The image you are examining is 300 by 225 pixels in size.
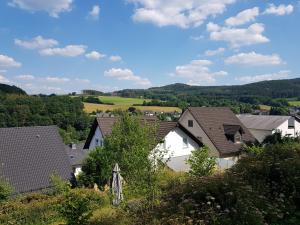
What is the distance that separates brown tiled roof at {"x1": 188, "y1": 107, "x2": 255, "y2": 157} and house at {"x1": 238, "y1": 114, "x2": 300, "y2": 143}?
9968mm

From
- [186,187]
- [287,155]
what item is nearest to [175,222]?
[186,187]

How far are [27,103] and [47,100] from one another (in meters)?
7.91

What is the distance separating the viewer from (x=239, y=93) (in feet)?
554

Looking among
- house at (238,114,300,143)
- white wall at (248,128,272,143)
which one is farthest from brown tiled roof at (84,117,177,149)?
white wall at (248,128,272,143)

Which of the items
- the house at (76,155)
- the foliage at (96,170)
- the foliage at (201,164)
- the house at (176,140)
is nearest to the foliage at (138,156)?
the foliage at (201,164)

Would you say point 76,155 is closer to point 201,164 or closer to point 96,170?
point 96,170

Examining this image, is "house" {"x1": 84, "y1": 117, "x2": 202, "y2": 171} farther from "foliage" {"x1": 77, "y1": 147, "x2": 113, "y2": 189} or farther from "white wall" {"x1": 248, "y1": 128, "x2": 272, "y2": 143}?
"white wall" {"x1": 248, "y1": 128, "x2": 272, "y2": 143}

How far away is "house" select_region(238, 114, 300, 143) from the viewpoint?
157ft

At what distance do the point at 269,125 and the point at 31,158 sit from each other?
34.9m

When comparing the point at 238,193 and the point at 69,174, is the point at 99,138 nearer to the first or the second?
the point at 69,174

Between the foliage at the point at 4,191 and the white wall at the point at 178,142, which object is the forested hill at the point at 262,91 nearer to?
the white wall at the point at 178,142

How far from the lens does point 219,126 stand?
37.2 metres

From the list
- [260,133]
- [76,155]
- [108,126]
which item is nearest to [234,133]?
[108,126]

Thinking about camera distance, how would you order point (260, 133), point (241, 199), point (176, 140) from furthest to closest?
point (260, 133)
point (176, 140)
point (241, 199)
